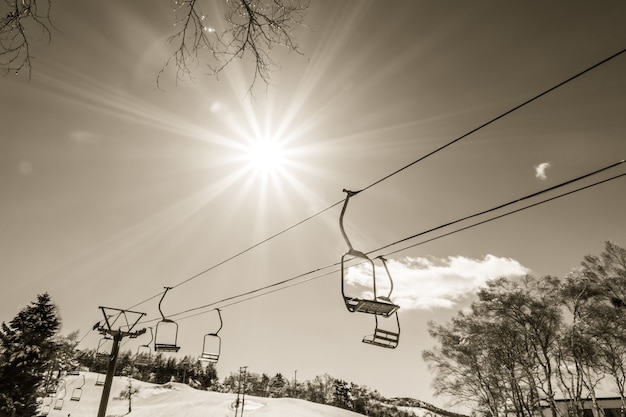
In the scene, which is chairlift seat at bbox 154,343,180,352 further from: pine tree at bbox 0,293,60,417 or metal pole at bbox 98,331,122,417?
pine tree at bbox 0,293,60,417

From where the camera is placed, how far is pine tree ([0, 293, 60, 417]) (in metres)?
34.2

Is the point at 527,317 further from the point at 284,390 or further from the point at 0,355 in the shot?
the point at 284,390

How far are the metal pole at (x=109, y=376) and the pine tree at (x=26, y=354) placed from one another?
22296 millimetres

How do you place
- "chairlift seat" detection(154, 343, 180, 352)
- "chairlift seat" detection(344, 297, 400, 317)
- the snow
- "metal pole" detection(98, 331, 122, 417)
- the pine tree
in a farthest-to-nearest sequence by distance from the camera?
the snow, the pine tree, "metal pole" detection(98, 331, 122, 417), "chairlift seat" detection(154, 343, 180, 352), "chairlift seat" detection(344, 297, 400, 317)

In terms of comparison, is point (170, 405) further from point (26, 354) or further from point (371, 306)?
point (371, 306)

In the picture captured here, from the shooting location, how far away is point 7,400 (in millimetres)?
33219

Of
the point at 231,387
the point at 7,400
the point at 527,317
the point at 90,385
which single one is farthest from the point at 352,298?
the point at 231,387

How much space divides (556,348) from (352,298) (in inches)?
987

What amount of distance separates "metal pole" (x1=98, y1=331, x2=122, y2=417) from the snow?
153 ft

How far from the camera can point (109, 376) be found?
68.5 feet

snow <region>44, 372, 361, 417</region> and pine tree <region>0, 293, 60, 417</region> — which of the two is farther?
snow <region>44, 372, 361, 417</region>

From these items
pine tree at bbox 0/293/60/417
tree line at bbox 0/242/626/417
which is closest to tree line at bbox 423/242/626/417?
tree line at bbox 0/242/626/417

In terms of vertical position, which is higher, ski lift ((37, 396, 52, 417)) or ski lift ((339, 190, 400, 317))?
ski lift ((339, 190, 400, 317))

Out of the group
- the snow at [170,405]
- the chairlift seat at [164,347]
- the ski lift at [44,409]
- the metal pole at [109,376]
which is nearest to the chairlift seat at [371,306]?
the chairlift seat at [164,347]
